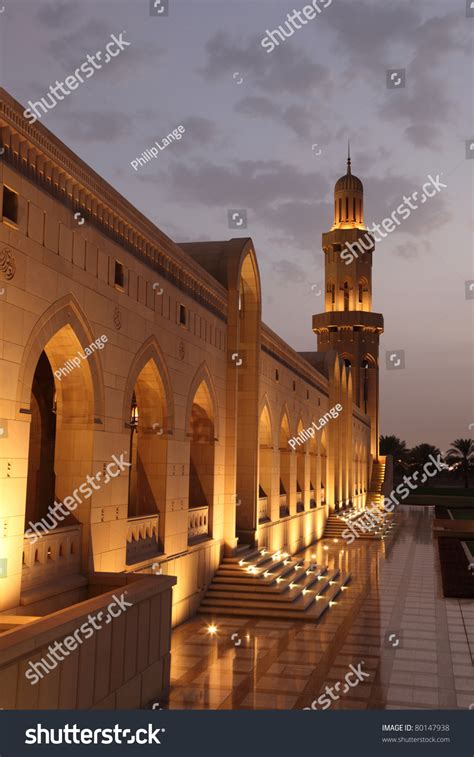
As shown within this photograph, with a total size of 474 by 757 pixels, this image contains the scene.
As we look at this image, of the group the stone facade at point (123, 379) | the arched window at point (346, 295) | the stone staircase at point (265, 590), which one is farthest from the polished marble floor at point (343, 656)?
the arched window at point (346, 295)

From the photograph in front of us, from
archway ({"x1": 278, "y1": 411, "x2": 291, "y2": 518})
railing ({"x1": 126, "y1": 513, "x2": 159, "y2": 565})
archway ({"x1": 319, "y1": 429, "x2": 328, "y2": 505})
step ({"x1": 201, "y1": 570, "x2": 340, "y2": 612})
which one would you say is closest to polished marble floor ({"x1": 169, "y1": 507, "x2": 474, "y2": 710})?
step ({"x1": 201, "y1": 570, "x2": 340, "y2": 612})

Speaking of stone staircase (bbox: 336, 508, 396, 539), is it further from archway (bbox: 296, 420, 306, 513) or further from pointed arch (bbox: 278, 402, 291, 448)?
pointed arch (bbox: 278, 402, 291, 448)

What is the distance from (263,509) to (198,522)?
6.49 m

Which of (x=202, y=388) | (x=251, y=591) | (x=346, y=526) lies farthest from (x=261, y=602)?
(x=346, y=526)

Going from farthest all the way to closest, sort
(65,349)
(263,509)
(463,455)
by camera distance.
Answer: (463,455), (263,509), (65,349)

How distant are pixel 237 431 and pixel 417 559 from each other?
983 centimetres

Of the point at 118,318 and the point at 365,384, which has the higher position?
the point at 365,384

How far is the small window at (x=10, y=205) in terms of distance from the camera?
8832 mm

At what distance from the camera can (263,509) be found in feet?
74.1

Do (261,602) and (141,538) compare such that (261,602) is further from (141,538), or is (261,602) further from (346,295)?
(346,295)

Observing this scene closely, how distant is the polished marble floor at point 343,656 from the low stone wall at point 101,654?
2.57ft

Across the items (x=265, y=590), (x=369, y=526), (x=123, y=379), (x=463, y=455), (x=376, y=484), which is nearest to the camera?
(x=123, y=379)

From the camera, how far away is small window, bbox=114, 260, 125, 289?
12102 millimetres

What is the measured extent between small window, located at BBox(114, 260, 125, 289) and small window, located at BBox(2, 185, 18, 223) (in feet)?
10.4
